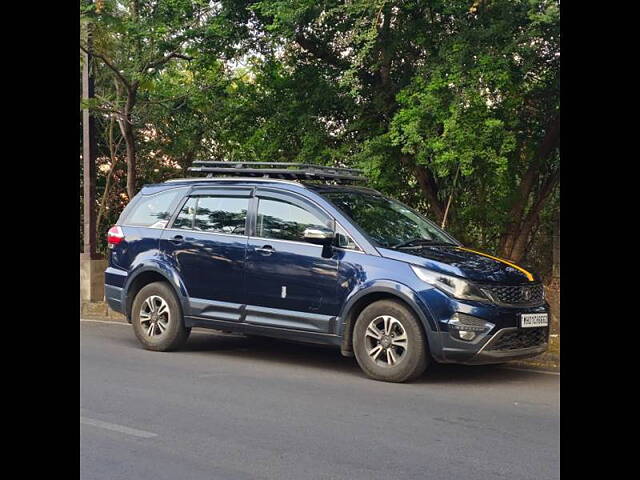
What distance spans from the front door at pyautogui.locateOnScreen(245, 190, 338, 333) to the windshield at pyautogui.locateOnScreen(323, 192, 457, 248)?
1.13ft

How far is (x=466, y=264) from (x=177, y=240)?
336 centimetres

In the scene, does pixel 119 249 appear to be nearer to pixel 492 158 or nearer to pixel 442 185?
pixel 492 158

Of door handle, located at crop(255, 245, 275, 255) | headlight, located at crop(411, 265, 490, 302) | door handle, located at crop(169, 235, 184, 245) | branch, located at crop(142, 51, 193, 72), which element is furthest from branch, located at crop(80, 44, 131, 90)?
headlight, located at crop(411, 265, 490, 302)

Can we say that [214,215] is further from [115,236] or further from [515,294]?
[515,294]

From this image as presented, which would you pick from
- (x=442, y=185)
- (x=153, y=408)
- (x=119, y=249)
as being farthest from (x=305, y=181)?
(x=442, y=185)

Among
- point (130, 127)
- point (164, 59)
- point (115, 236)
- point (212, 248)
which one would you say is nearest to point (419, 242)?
point (212, 248)

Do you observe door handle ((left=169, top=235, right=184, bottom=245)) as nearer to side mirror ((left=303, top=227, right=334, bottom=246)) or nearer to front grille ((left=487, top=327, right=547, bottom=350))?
side mirror ((left=303, top=227, right=334, bottom=246))

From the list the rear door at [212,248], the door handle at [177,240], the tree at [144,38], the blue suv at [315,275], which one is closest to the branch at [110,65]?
the tree at [144,38]

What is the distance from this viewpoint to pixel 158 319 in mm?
10406

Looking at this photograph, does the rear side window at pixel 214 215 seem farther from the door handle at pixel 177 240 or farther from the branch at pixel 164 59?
the branch at pixel 164 59

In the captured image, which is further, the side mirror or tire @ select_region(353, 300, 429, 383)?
the side mirror

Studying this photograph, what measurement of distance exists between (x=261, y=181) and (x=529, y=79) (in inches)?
213

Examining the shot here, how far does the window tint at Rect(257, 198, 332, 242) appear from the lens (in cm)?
941

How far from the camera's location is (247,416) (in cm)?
711
